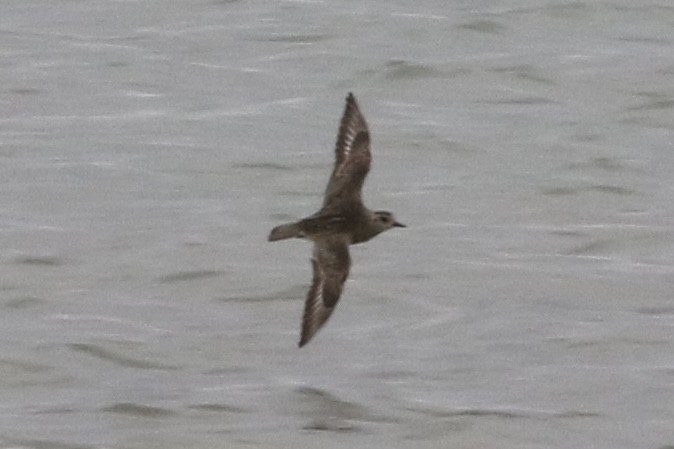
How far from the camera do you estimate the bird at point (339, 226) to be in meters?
12.2

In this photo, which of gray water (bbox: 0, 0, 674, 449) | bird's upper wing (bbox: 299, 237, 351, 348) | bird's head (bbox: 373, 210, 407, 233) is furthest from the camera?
bird's head (bbox: 373, 210, 407, 233)

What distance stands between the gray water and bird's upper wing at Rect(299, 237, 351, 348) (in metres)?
0.36

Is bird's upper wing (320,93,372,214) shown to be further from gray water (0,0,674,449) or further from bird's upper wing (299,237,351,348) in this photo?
gray water (0,0,674,449)

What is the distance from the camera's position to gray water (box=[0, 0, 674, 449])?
12070 mm

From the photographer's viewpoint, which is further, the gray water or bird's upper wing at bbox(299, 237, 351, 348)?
bird's upper wing at bbox(299, 237, 351, 348)

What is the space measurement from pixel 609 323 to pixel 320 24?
738 centimetres

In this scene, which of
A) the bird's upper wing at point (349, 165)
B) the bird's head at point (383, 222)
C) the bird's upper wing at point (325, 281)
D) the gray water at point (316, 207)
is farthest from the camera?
the bird's upper wing at point (349, 165)

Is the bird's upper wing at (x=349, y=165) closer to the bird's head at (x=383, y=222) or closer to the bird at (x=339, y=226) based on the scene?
the bird at (x=339, y=226)

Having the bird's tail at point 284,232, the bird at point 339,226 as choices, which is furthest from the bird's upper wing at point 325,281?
the bird's tail at point 284,232

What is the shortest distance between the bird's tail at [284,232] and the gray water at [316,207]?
77cm

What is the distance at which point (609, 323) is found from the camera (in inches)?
529

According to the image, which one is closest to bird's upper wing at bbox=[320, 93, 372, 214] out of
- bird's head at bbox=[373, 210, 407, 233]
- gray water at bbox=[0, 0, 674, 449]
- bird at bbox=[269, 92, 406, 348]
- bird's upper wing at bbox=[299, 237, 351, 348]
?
bird at bbox=[269, 92, 406, 348]

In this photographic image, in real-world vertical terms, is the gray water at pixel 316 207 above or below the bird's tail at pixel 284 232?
below

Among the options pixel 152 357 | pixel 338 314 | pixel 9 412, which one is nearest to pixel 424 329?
pixel 338 314
